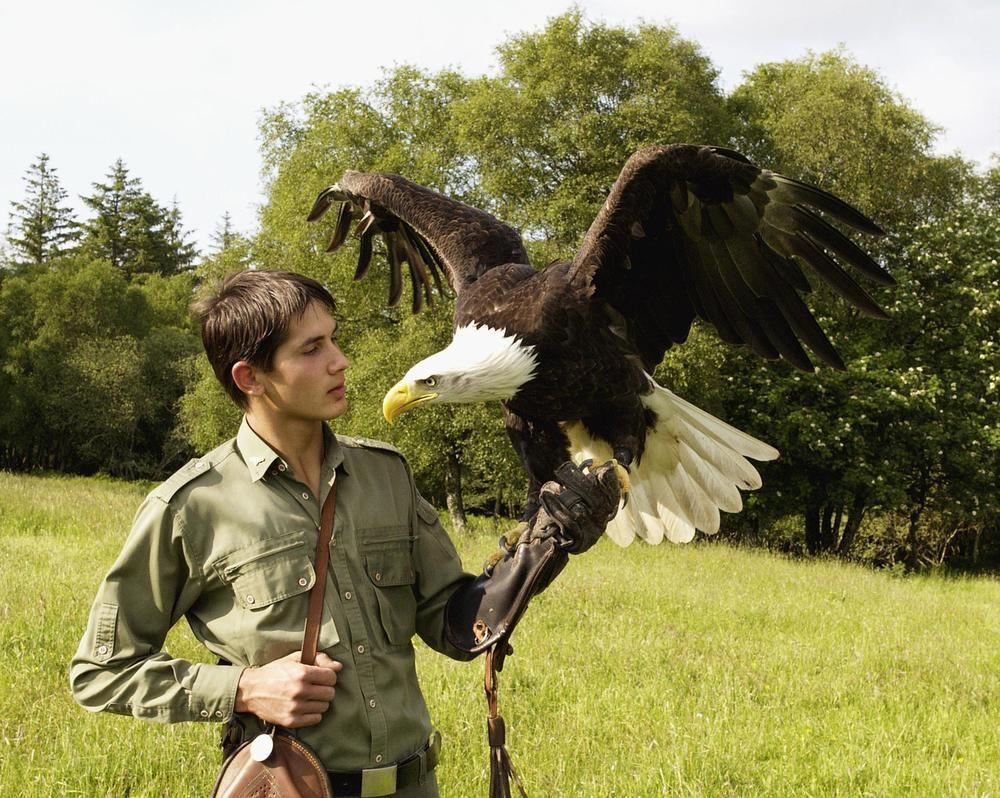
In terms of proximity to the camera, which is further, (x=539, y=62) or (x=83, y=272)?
(x=83, y=272)

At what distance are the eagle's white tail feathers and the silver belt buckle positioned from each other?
284cm

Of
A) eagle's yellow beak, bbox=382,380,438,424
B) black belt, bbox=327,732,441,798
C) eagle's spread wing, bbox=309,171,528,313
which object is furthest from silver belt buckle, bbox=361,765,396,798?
eagle's spread wing, bbox=309,171,528,313

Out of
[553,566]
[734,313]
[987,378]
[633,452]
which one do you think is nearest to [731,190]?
[734,313]

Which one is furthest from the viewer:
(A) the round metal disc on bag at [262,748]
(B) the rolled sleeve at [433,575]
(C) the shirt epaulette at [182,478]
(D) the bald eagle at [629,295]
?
(D) the bald eagle at [629,295]

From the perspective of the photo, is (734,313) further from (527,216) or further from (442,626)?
(527,216)

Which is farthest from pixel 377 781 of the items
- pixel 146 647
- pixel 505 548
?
pixel 505 548

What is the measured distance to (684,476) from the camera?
4.68 meters

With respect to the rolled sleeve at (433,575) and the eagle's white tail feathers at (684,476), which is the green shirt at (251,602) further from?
the eagle's white tail feathers at (684,476)

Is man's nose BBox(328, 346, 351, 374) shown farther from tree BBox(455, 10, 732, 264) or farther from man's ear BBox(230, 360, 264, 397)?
tree BBox(455, 10, 732, 264)

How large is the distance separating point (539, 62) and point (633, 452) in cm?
1410

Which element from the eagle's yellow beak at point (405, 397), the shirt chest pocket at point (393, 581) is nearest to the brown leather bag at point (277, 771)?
the shirt chest pocket at point (393, 581)

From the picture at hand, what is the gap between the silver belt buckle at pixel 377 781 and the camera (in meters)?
1.77

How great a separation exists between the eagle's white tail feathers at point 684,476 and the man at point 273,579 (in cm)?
275

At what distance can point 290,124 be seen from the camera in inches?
746
